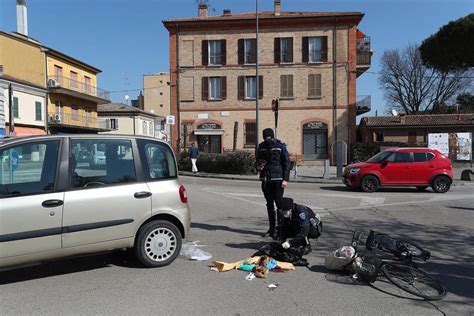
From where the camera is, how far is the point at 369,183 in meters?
14.8

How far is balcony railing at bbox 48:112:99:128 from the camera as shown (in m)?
41.1

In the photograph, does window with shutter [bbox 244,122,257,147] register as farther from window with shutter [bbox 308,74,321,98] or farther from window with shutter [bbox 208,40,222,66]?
window with shutter [bbox 208,40,222,66]

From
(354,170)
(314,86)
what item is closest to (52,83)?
(314,86)

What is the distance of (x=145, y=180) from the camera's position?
5352 millimetres

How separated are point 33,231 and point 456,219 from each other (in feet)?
27.5

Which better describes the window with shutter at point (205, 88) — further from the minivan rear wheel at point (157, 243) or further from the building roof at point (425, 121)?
the minivan rear wheel at point (157, 243)

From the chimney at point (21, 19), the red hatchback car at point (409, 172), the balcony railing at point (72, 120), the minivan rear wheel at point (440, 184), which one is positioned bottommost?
the minivan rear wheel at point (440, 184)

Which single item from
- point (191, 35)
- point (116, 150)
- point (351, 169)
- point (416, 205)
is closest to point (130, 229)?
point (116, 150)

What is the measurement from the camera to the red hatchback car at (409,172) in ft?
48.2

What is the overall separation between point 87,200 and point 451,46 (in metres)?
40.5

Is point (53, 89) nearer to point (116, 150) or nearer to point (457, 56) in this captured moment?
point (457, 56)

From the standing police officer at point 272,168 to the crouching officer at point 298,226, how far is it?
3.13 feet

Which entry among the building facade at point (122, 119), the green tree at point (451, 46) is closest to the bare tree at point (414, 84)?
the green tree at point (451, 46)

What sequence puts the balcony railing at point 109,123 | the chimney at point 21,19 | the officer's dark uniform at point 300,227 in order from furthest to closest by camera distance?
the balcony railing at point 109,123 < the chimney at point 21,19 < the officer's dark uniform at point 300,227
